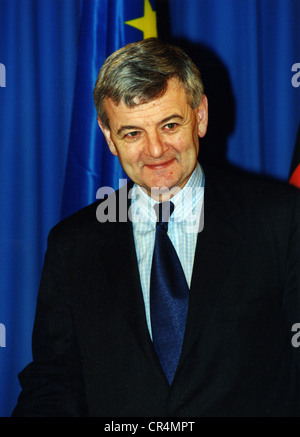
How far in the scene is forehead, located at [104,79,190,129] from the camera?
1312 millimetres

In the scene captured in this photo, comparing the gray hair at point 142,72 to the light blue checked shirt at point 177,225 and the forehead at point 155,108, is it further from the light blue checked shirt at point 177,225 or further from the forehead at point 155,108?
the light blue checked shirt at point 177,225

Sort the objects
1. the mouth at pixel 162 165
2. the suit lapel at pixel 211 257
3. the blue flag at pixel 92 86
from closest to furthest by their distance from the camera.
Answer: the suit lapel at pixel 211 257, the mouth at pixel 162 165, the blue flag at pixel 92 86

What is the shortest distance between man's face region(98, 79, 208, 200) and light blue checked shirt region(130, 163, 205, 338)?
4 cm

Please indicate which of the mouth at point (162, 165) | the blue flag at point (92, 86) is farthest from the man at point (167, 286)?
the blue flag at point (92, 86)

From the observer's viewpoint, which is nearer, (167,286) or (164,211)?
(167,286)

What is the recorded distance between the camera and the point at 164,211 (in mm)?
1384

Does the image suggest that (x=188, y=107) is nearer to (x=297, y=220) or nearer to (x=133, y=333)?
(x=297, y=220)

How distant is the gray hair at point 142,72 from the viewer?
1.30 m

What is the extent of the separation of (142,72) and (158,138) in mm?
160

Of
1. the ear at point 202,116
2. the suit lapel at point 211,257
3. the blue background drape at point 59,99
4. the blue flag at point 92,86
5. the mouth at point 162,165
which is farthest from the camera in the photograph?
the blue background drape at point 59,99

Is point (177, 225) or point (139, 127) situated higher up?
point (139, 127)

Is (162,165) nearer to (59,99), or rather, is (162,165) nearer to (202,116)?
(202,116)

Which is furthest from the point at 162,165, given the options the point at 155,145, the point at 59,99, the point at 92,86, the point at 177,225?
the point at 59,99

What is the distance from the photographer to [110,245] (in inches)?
55.6
